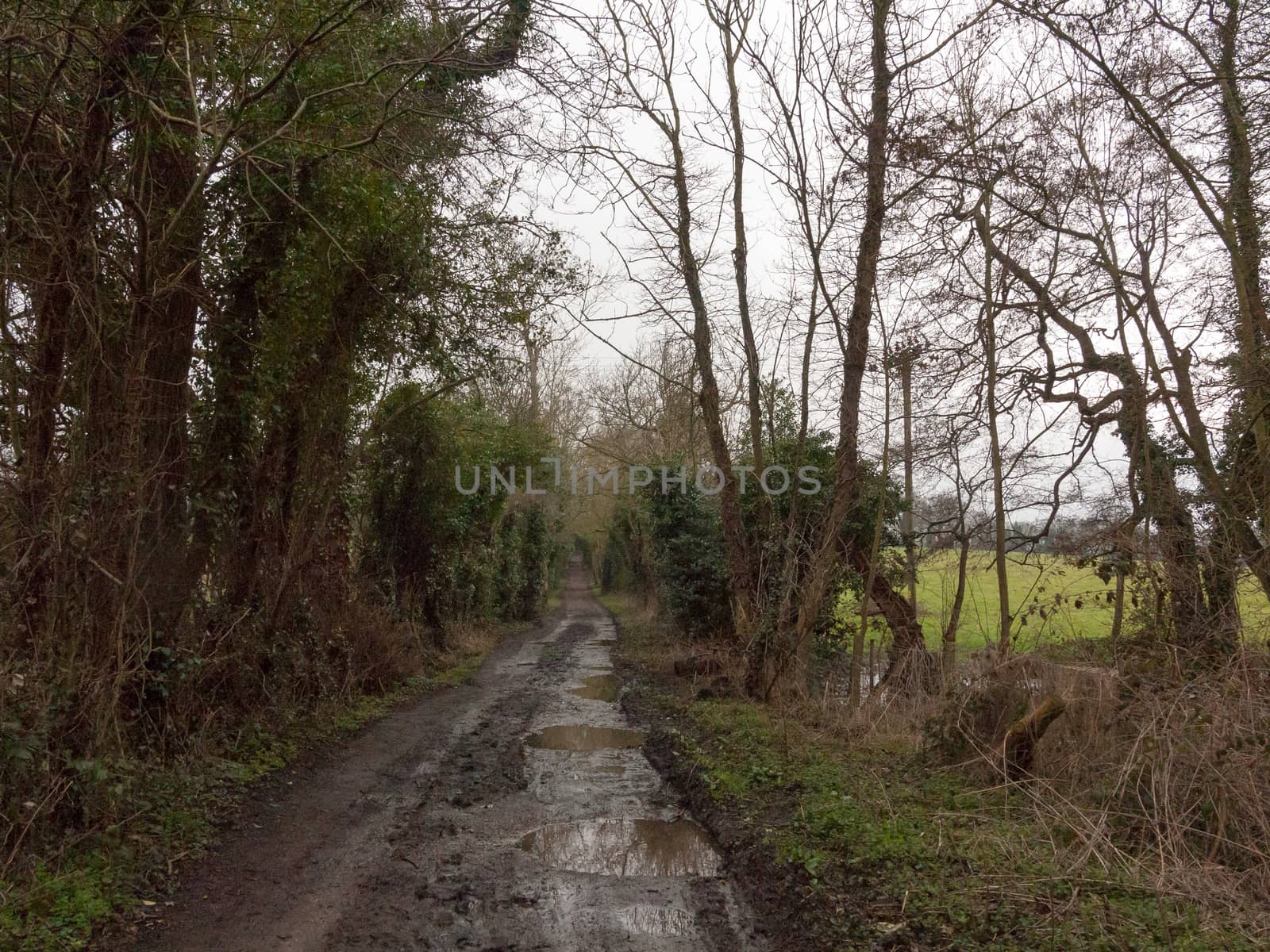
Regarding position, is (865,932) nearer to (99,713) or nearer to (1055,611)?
(99,713)

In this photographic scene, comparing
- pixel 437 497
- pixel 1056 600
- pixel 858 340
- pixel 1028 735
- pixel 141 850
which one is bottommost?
pixel 141 850

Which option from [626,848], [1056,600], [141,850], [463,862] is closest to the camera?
[141,850]

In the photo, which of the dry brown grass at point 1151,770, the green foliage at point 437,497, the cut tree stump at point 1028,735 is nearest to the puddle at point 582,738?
the dry brown grass at point 1151,770

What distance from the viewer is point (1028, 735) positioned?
23.6ft

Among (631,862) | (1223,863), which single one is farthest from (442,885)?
(1223,863)

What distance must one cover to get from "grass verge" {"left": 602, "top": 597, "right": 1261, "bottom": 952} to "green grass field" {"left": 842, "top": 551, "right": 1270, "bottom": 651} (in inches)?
79.7

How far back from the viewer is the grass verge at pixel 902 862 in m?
4.43

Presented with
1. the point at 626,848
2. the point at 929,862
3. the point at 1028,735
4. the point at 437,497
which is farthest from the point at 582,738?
the point at 437,497

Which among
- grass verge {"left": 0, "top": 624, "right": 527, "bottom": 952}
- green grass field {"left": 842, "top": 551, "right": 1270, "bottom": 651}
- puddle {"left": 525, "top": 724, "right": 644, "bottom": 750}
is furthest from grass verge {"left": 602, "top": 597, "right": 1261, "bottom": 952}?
grass verge {"left": 0, "top": 624, "right": 527, "bottom": 952}

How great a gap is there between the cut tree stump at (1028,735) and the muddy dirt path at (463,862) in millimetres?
2636

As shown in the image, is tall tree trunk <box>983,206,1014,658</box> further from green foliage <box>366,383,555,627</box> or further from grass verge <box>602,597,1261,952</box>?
green foliage <box>366,383,555,627</box>

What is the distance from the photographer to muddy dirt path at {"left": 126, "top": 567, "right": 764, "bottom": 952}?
4898mm

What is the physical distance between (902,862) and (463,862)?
115 inches

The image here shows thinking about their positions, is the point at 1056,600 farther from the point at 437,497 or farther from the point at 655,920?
the point at 437,497
